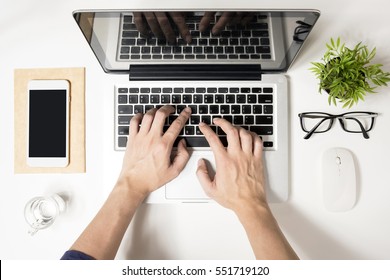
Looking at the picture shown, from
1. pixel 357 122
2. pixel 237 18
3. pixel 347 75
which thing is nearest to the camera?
pixel 237 18

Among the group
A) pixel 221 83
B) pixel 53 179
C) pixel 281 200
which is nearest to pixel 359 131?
pixel 281 200

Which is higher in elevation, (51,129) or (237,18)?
(237,18)

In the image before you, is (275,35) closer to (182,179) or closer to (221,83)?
(221,83)

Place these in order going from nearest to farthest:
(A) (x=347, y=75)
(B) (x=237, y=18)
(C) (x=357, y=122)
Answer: (B) (x=237, y=18)
(A) (x=347, y=75)
(C) (x=357, y=122)

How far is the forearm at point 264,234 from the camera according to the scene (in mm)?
688

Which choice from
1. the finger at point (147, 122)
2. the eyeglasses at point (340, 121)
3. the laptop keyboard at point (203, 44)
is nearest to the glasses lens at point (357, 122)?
the eyeglasses at point (340, 121)

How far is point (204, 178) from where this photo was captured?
75 cm

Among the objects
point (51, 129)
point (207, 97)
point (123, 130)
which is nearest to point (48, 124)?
point (51, 129)

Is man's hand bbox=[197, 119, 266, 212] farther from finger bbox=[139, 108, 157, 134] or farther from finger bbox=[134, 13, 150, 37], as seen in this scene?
finger bbox=[134, 13, 150, 37]

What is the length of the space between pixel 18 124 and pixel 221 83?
0.53 meters

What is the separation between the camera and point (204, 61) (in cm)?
74

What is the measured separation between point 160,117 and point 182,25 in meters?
0.23

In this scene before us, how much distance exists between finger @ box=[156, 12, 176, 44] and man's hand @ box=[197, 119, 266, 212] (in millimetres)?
213

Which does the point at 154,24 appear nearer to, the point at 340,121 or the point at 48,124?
the point at 48,124
